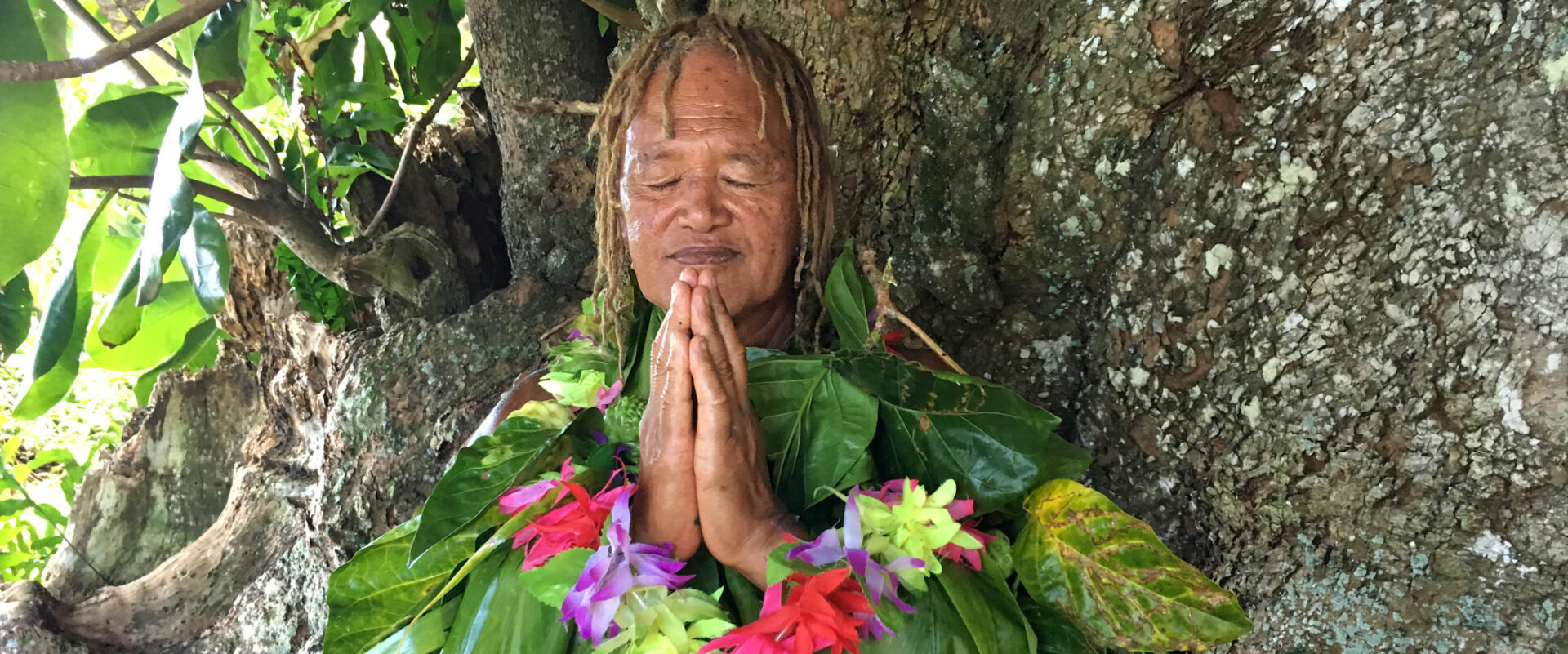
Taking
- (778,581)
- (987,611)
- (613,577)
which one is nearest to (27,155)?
(613,577)

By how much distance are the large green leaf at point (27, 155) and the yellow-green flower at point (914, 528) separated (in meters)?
1.17

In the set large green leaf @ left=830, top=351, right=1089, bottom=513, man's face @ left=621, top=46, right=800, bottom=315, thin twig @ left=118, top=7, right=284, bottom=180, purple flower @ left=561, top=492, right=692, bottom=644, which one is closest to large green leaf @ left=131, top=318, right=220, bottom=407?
thin twig @ left=118, top=7, right=284, bottom=180

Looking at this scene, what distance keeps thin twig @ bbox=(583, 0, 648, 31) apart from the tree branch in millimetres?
521

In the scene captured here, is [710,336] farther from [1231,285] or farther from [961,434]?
[1231,285]

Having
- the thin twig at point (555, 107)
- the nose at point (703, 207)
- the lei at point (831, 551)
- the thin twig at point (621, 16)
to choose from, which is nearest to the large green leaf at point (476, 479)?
the lei at point (831, 551)

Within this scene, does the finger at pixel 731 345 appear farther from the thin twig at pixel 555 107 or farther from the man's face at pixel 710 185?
the thin twig at pixel 555 107

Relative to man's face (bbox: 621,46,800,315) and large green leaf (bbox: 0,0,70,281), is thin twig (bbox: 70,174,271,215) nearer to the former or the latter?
large green leaf (bbox: 0,0,70,281)

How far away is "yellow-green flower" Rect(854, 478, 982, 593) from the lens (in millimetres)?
721

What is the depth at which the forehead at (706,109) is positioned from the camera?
89 cm

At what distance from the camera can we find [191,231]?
3.83 feet

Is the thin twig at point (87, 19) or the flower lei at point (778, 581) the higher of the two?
the thin twig at point (87, 19)

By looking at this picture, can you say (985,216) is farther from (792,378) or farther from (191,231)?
(191,231)

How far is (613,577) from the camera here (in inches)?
27.8

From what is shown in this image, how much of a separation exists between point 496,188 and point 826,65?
97 cm
